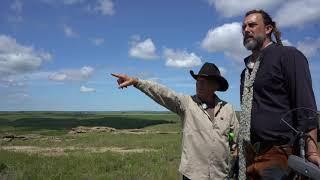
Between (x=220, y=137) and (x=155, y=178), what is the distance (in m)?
7.26

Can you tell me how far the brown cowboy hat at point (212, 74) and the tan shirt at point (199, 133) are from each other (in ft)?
0.76

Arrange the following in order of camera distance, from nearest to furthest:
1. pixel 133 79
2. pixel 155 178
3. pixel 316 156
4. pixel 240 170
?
pixel 316 156 → pixel 240 170 → pixel 133 79 → pixel 155 178

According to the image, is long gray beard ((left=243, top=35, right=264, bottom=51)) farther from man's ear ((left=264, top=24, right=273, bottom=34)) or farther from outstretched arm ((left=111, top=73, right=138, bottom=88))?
outstretched arm ((left=111, top=73, right=138, bottom=88))

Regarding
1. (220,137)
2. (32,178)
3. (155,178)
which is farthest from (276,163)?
(32,178)

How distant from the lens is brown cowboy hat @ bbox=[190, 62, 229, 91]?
4.78m

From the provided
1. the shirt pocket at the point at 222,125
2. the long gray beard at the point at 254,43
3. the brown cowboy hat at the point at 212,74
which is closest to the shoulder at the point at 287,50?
the long gray beard at the point at 254,43

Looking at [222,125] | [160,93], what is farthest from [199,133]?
[160,93]

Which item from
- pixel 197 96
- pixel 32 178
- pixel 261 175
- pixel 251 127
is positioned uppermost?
pixel 197 96

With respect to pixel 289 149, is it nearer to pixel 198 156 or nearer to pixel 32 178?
pixel 198 156

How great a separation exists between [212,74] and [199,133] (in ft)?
1.86

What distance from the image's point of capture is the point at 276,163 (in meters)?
3.76

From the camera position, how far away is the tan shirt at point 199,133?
4605 millimetres

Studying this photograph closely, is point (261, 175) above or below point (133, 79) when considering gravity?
below

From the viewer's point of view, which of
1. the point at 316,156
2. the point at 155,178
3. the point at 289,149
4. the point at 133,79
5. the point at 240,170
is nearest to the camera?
the point at 316,156
